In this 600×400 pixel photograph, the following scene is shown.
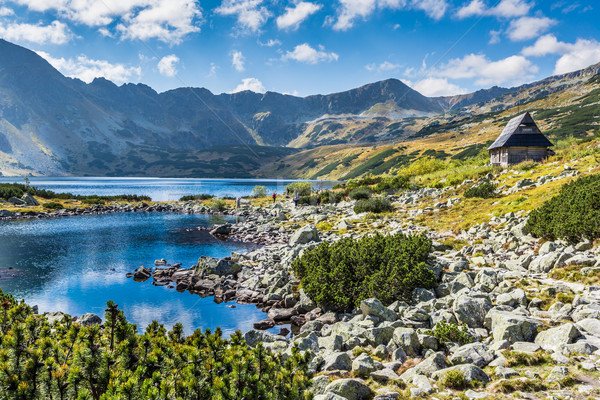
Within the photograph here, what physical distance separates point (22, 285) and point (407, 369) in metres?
26.8

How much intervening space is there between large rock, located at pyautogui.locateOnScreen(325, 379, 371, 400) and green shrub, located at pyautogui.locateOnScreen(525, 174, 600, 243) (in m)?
13.4

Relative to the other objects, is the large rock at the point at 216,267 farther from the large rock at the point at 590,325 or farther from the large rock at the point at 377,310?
the large rock at the point at 590,325

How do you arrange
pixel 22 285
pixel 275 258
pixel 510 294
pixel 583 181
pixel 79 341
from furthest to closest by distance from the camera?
pixel 275 258 → pixel 22 285 → pixel 583 181 → pixel 510 294 → pixel 79 341

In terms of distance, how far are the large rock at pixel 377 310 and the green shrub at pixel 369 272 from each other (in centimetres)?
153

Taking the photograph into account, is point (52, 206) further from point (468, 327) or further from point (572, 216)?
point (572, 216)

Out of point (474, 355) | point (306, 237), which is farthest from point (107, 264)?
point (474, 355)

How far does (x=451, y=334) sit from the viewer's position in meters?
10.0

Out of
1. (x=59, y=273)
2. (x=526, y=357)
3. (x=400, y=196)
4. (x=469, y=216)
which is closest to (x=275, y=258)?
(x=469, y=216)

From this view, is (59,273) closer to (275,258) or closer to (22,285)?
(22,285)

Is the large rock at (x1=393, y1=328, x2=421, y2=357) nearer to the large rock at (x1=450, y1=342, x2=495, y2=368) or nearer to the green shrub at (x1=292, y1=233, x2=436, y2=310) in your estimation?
the large rock at (x1=450, y1=342, x2=495, y2=368)

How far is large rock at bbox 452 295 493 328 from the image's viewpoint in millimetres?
10898

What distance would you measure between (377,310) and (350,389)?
6.12 meters

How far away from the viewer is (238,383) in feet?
18.0

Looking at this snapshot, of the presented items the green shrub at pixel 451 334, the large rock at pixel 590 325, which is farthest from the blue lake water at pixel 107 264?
the large rock at pixel 590 325
